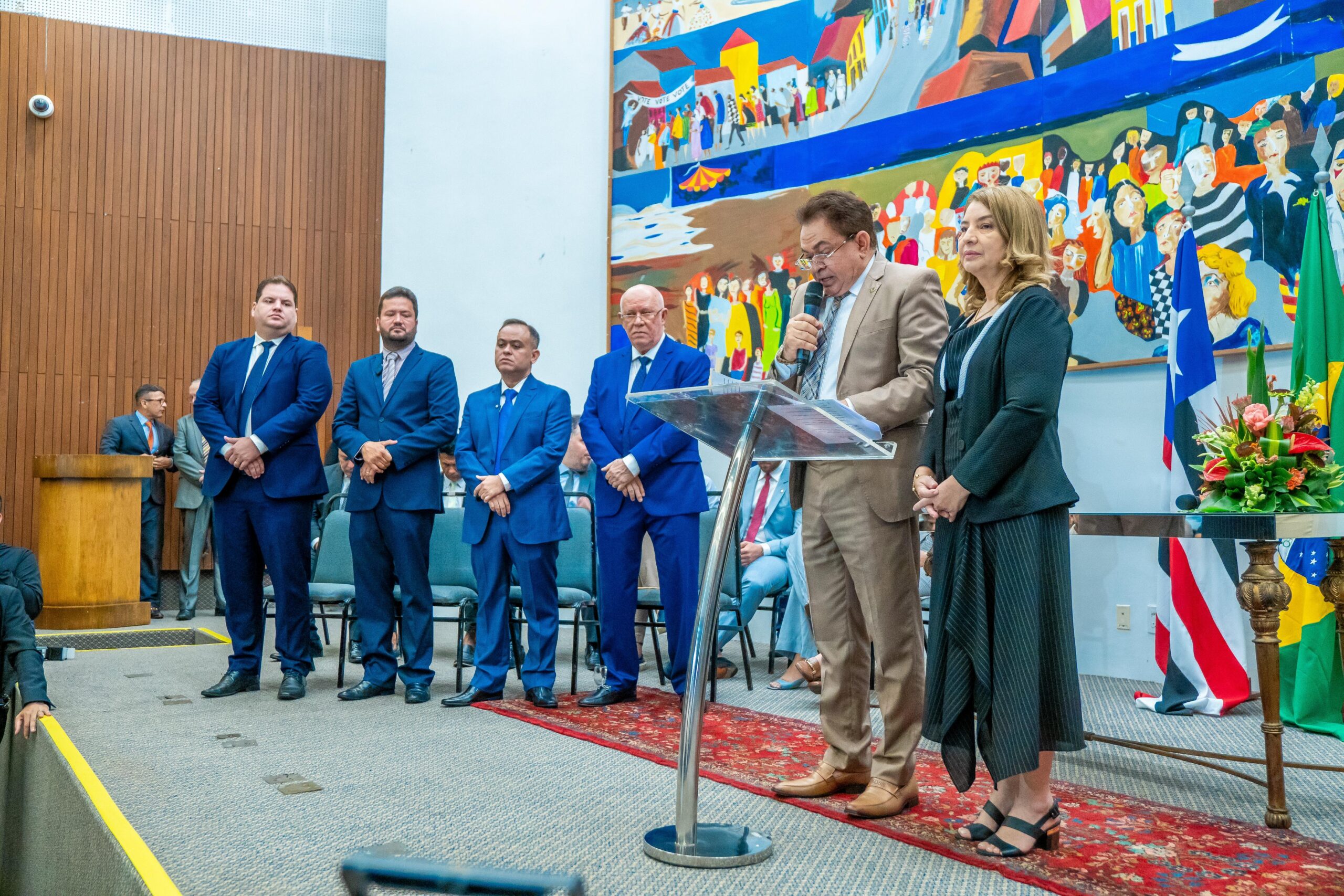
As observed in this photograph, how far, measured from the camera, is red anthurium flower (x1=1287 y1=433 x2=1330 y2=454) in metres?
2.80

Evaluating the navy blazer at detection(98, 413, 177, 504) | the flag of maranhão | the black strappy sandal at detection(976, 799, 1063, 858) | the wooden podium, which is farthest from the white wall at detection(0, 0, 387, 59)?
the black strappy sandal at detection(976, 799, 1063, 858)

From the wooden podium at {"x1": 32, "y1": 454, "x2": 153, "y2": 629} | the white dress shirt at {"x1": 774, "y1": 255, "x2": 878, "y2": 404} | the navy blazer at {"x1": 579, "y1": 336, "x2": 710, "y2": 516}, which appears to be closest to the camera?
the white dress shirt at {"x1": 774, "y1": 255, "x2": 878, "y2": 404}

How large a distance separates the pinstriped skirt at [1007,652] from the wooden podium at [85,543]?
5.74m

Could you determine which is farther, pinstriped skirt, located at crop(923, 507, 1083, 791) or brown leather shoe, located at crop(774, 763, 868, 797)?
brown leather shoe, located at crop(774, 763, 868, 797)

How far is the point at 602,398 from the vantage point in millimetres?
4277

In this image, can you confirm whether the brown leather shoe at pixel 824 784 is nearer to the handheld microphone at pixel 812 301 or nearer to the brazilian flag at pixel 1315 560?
the handheld microphone at pixel 812 301

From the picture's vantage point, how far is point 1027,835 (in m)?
2.22

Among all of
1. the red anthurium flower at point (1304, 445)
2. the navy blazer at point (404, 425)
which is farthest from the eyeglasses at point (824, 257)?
the navy blazer at point (404, 425)

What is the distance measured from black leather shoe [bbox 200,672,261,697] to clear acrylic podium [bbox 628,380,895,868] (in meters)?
2.51

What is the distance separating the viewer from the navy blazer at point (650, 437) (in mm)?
3992

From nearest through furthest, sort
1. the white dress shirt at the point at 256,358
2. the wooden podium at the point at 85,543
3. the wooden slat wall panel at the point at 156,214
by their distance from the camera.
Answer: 1. the white dress shirt at the point at 256,358
2. the wooden podium at the point at 85,543
3. the wooden slat wall panel at the point at 156,214

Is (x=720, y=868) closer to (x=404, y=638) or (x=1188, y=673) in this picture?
(x=404, y=638)

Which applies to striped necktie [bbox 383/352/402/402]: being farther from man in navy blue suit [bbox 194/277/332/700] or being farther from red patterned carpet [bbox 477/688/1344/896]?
red patterned carpet [bbox 477/688/1344/896]

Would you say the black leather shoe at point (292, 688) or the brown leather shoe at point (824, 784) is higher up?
the brown leather shoe at point (824, 784)
